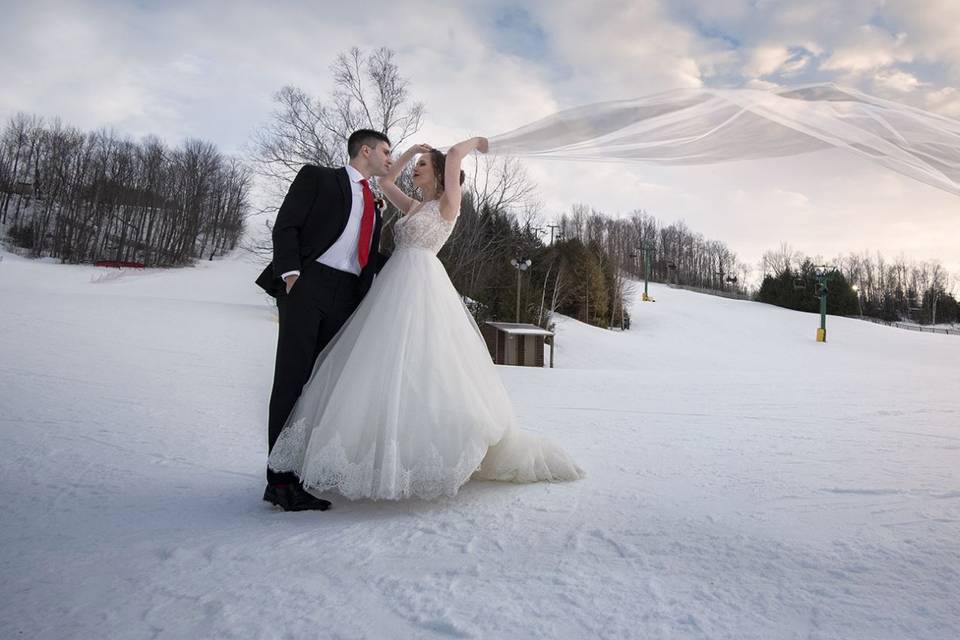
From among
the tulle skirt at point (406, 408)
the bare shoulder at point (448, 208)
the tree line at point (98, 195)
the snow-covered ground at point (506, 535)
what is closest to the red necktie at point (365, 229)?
the tulle skirt at point (406, 408)

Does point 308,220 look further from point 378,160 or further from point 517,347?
point 517,347

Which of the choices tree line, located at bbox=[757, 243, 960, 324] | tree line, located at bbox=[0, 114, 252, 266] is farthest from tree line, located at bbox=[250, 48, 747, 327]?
tree line, located at bbox=[0, 114, 252, 266]

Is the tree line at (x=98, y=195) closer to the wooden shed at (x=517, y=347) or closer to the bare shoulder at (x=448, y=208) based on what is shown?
the wooden shed at (x=517, y=347)

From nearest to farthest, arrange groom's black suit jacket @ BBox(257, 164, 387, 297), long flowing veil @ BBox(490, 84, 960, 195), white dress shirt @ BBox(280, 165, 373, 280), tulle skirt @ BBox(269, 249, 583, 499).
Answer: tulle skirt @ BBox(269, 249, 583, 499) < long flowing veil @ BBox(490, 84, 960, 195) < groom's black suit jacket @ BBox(257, 164, 387, 297) < white dress shirt @ BBox(280, 165, 373, 280)

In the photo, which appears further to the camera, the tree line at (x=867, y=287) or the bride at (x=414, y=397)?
the tree line at (x=867, y=287)

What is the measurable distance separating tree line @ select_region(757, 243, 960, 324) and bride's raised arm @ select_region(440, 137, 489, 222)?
3363cm

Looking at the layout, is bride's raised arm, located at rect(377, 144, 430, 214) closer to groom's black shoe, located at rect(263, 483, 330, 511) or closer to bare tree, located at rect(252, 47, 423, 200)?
groom's black shoe, located at rect(263, 483, 330, 511)

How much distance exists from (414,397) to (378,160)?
4.85ft

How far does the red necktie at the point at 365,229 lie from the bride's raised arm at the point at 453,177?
0.41 meters

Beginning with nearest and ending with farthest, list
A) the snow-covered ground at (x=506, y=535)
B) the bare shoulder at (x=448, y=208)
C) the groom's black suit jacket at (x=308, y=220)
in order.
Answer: the snow-covered ground at (x=506, y=535), the groom's black suit jacket at (x=308, y=220), the bare shoulder at (x=448, y=208)

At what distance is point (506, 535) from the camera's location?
2305 mm

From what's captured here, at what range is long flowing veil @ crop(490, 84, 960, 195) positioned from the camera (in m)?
2.79

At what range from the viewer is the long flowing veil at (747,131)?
2787mm

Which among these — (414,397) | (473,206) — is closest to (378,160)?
(414,397)
